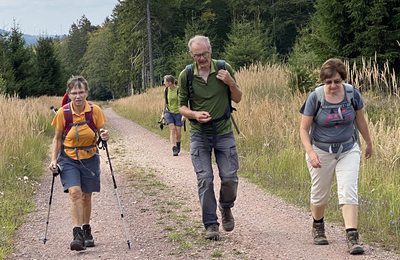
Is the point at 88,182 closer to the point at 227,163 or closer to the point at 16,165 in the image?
the point at 227,163

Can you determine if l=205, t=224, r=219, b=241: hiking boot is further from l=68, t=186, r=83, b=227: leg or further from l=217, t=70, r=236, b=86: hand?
l=217, t=70, r=236, b=86: hand

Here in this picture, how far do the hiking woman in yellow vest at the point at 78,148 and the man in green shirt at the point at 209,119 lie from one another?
3.21 ft

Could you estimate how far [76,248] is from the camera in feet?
18.3

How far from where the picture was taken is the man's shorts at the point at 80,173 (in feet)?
18.9

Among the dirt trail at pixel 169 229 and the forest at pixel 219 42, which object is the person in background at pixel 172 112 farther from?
the dirt trail at pixel 169 229

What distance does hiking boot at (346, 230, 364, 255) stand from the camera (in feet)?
16.2

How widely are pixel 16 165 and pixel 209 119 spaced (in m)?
5.89

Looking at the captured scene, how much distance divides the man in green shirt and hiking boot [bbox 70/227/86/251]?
51.3 inches

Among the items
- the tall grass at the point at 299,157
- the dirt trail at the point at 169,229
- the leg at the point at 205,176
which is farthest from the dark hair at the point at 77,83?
the tall grass at the point at 299,157

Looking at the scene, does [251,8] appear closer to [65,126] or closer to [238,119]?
[238,119]

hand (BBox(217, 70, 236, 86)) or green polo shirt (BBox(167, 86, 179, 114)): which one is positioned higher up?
hand (BBox(217, 70, 236, 86))

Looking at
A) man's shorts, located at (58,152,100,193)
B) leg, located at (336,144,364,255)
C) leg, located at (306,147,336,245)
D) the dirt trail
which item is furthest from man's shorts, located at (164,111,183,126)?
leg, located at (336,144,364,255)

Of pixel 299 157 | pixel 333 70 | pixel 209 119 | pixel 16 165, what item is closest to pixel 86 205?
A: pixel 209 119

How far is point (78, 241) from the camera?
5.58 meters
